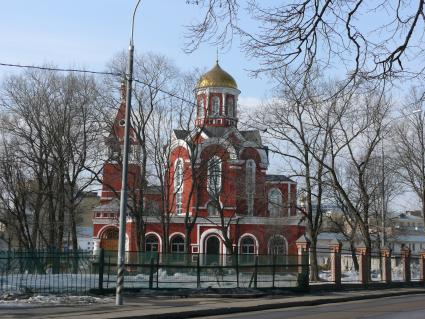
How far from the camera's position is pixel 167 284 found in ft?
77.9

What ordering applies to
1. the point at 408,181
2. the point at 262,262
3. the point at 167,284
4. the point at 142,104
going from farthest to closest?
the point at 408,181
the point at 142,104
the point at 262,262
the point at 167,284

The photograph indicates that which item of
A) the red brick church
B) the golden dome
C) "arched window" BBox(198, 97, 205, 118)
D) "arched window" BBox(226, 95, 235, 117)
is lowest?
the red brick church

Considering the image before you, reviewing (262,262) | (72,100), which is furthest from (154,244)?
(262,262)

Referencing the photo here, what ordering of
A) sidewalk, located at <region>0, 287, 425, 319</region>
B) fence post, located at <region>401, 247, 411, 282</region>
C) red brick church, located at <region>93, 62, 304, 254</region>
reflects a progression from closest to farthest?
sidewalk, located at <region>0, 287, 425, 319</region> < fence post, located at <region>401, 247, 411, 282</region> < red brick church, located at <region>93, 62, 304, 254</region>

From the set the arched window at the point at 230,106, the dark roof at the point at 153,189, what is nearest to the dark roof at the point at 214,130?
the arched window at the point at 230,106

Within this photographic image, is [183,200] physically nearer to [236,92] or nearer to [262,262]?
[236,92]

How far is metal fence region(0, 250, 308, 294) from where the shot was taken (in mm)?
21297

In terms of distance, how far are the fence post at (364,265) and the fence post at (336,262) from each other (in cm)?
258

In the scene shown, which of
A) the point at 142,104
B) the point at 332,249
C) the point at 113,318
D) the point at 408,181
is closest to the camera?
the point at 113,318

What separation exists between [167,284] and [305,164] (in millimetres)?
16980

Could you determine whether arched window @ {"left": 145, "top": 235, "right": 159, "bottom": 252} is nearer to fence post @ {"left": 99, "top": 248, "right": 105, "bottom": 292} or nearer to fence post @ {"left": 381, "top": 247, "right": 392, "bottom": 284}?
fence post @ {"left": 381, "top": 247, "right": 392, "bottom": 284}

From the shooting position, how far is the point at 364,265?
109 ft

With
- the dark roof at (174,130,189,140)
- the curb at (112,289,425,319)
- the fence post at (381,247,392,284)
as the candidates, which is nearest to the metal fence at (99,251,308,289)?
the curb at (112,289,425,319)

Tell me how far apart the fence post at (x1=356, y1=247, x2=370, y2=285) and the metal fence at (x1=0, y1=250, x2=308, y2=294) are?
674 cm
